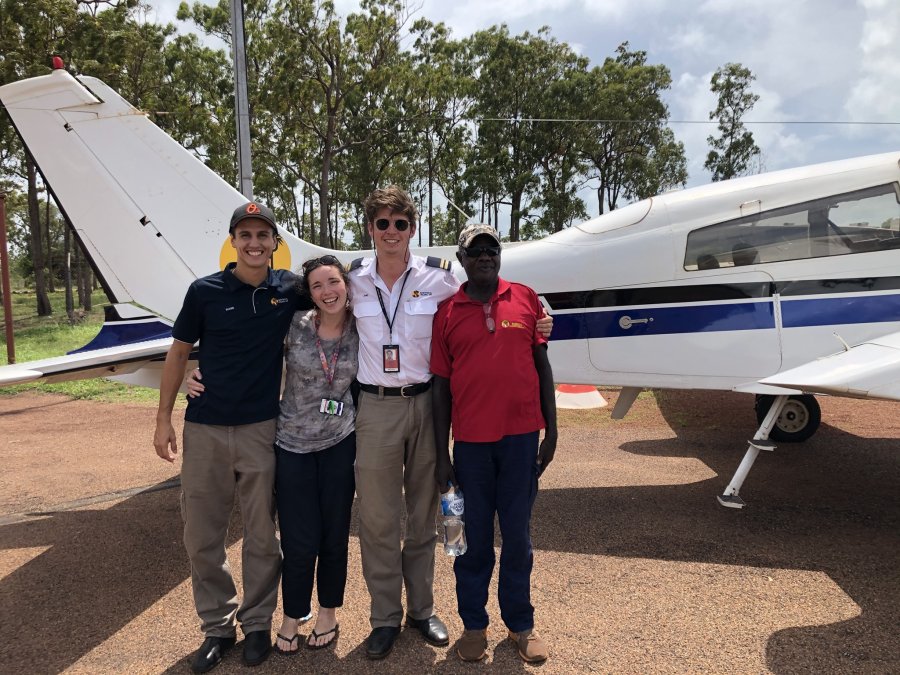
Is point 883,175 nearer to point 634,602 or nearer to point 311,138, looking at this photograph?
point 634,602

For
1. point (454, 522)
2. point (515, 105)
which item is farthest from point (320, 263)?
point (515, 105)

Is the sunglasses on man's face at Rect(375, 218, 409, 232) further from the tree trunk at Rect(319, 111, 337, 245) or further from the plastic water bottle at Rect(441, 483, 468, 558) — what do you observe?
the tree trunk at Rect(319, 111, 337, 245)

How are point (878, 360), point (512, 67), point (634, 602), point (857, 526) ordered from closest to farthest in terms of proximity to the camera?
point (634, 602) → point (878, 360) → point (857, 526) → point (512, 67)

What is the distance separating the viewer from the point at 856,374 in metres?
3.47

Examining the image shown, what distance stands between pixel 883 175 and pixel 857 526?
8.83 ft

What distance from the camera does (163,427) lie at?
2.70m

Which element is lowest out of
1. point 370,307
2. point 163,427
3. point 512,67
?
point 163,427

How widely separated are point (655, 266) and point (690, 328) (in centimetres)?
57

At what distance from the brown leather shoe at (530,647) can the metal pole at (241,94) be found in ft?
29.3

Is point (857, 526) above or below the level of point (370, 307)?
below

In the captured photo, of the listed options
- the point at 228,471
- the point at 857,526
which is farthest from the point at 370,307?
the point at 857,526

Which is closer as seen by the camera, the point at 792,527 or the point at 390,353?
the point at 390,353

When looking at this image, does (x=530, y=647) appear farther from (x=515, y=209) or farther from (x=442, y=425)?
(x=515, y=209)

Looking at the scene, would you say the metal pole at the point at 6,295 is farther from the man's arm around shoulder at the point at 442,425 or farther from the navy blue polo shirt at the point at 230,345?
the man's arm around shoulder at the point at 442,425
